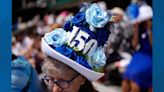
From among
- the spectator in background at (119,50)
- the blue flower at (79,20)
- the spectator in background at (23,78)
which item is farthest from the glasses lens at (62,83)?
the spectator in background at (119,50)

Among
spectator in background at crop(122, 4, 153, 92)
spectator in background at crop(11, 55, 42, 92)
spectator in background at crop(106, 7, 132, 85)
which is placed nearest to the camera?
spectator in background at crop(11, 55, 42, 92)

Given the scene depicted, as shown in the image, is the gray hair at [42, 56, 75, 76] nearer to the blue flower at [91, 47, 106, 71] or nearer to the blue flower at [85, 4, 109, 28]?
the blue flower at [91, 47, 106, 71]

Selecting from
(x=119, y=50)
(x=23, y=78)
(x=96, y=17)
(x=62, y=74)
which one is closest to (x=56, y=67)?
(x=62, y=74)

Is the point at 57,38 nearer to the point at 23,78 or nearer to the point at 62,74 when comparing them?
the point at 62,74

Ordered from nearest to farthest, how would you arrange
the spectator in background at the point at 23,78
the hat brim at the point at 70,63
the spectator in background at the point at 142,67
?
the hat brim at the point at 70,63
the spectator in background at the point at 23,78
the spectator in background at the point at 142,67

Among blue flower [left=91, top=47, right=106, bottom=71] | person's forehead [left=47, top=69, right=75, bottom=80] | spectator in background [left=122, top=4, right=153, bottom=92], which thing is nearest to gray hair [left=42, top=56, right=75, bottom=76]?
person's forehead [left=47, top=69, right=75, bottom=80]

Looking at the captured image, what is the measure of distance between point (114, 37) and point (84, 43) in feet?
14.3

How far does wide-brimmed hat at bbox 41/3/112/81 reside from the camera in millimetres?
2133

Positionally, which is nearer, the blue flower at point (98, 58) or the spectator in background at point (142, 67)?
the blue flower at point (98, 58)

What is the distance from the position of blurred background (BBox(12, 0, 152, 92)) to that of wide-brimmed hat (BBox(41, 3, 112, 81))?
5.6 inches

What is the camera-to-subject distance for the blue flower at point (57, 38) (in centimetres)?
215

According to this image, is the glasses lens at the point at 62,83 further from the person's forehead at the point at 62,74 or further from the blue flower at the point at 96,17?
the blue flower at the point at 96,17

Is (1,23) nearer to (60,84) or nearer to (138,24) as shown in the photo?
(60,84)

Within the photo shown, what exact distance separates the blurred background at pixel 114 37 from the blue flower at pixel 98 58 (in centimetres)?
12
